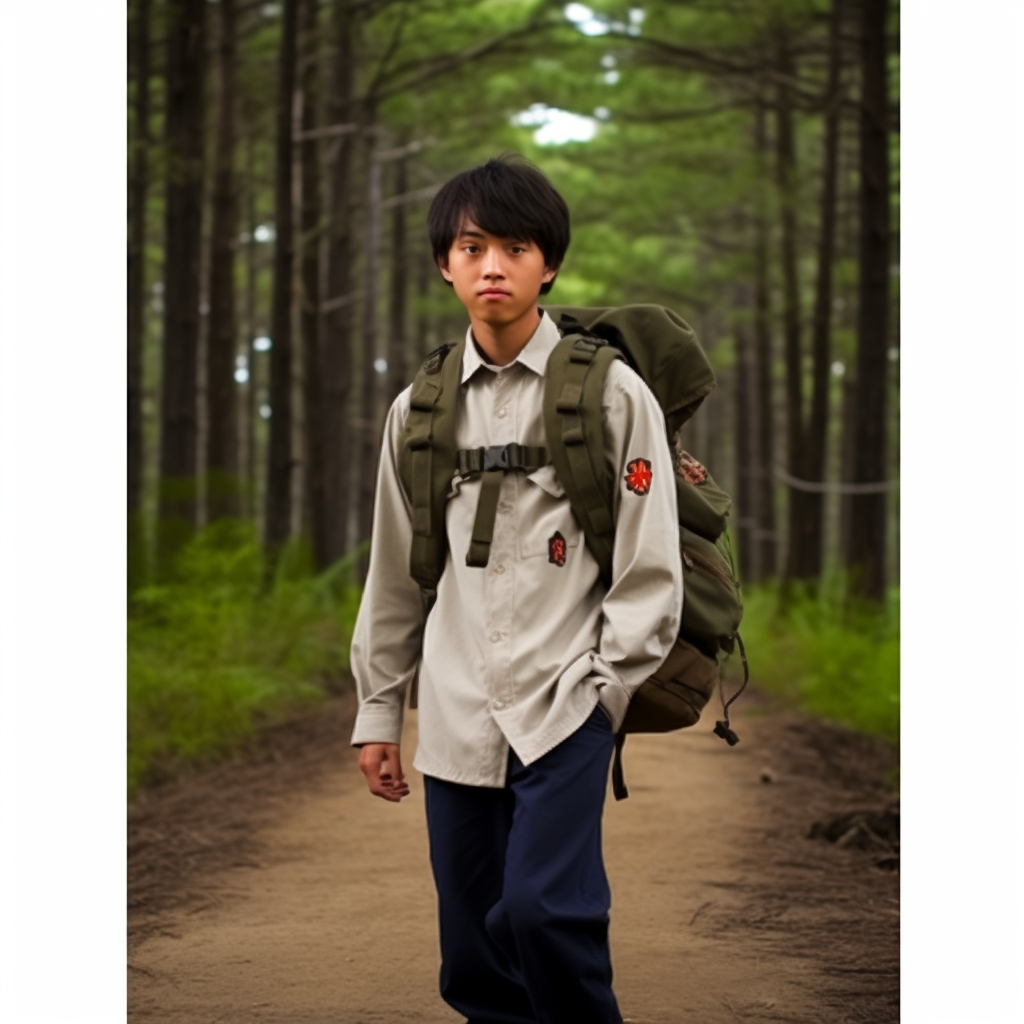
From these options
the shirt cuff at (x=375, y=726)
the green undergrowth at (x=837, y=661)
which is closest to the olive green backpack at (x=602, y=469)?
the shirt cuff at (x=375, y=726)

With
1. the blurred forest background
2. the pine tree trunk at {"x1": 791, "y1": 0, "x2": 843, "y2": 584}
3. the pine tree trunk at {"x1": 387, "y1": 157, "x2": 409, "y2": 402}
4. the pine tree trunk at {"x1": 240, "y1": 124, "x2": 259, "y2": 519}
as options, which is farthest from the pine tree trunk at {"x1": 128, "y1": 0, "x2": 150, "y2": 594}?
the pine tree trunk at {"x1": 387, "y1": 157, "x2": 409, "y2": 402}

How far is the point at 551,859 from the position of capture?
3314mm

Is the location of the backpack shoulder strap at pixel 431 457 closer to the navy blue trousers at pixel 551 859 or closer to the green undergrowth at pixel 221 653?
the navy blue trousers at pixel 551 859

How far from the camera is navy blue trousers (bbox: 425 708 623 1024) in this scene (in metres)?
3.30

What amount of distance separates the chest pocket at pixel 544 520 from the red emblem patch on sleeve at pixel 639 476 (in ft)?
0.46

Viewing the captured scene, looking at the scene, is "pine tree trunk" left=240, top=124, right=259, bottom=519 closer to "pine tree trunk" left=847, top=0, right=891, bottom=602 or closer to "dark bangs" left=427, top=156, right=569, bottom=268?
"pine tree trunk" left=847, top=0, right=891, bottom=602

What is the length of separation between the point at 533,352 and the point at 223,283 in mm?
13361

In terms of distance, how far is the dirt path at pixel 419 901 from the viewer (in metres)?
4.69

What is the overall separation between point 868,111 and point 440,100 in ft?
25.5

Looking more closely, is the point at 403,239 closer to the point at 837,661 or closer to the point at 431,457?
the point at 837,661

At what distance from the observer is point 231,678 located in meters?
10.7

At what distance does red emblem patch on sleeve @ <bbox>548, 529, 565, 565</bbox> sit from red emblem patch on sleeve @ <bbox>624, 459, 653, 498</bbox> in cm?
19
